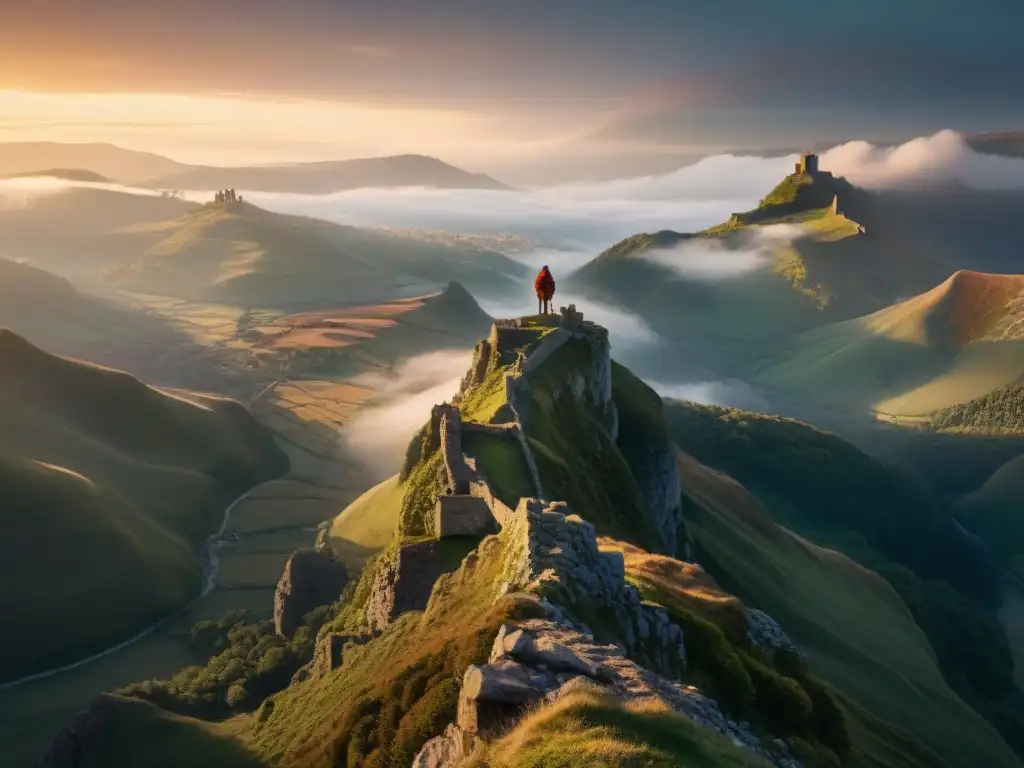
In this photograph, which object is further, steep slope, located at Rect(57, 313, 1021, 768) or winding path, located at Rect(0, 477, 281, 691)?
winding path, located at Rect(0, 477, 281, 691)

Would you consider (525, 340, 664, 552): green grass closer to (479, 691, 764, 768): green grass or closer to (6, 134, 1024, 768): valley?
(6, 134, 1024, 768): valley

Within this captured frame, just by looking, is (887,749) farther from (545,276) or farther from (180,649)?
(180,649)

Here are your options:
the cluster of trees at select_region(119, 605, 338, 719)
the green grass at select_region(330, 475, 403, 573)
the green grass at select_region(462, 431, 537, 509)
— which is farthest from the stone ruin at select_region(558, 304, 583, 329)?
the cluster of trees at select_region(119, 605, 338, 719)

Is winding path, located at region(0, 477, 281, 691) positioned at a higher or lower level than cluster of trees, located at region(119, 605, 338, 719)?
lower

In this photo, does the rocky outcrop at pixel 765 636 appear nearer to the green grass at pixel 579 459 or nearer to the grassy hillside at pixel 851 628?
the grassy hillside at pixel 851 628

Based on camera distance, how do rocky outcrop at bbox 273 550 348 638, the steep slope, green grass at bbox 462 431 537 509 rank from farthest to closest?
rocky outcrop at bbox 273 550 348 638 → green grass at bbox 462 431 537 509 → the steep slope

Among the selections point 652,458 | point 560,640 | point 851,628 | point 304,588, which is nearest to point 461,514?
point 560,640

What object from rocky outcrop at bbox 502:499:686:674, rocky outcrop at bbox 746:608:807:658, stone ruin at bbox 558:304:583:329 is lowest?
rocky outcrop at bbox 746:608:807:658

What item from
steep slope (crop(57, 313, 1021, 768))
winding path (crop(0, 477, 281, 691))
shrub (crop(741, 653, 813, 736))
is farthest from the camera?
winding path (crop(0, 477, 281, 691))
